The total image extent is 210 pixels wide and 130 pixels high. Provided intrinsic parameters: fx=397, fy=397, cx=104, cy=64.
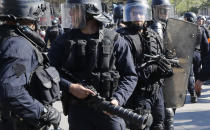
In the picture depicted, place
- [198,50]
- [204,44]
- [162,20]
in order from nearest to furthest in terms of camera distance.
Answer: [162,20] → [198,50] → [204,44]

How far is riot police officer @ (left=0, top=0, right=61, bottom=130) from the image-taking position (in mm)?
2635

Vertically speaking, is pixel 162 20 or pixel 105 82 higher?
pixel 162 20

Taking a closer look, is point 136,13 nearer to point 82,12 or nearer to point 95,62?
point 82,12

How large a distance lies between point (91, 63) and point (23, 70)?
28.7 inches

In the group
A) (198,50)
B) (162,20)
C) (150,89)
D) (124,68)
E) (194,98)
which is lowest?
(194,98)

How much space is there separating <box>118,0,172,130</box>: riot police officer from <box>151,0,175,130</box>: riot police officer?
492mm

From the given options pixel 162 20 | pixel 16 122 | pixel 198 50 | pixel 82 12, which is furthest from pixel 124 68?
pixel 198 50

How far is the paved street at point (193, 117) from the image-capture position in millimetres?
6148

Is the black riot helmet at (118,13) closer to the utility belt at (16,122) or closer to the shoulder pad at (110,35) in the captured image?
the shoulder pad at (110,35)

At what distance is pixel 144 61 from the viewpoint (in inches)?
167

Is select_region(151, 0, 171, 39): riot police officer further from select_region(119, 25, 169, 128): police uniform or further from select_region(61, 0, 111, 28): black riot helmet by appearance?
select_region(61, 0, 111, 28): black riot helmet

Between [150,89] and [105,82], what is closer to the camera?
[105,82]

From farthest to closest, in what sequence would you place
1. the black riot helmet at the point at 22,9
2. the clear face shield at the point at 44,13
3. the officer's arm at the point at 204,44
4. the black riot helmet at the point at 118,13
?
the officer's arm at the point at 204,44, the black riot helmet at the point at 118,13, the clear face shield at the point at 44,13, the black riot helmet at the point at 22,9

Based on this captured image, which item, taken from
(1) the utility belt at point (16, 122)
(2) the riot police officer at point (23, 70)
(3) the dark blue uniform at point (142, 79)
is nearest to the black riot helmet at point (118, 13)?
(3) the dark blue uniform at point (142, 79)
